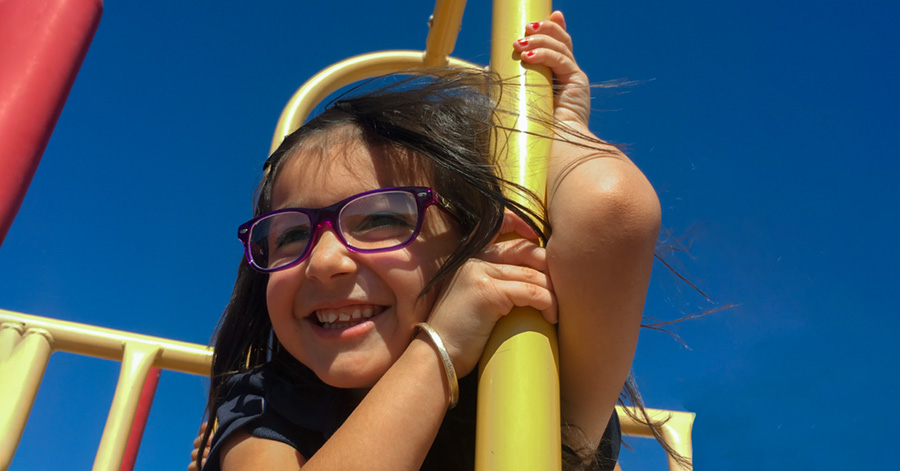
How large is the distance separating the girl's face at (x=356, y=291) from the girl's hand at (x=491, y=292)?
0.45 feet

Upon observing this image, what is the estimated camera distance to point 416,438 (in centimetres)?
70

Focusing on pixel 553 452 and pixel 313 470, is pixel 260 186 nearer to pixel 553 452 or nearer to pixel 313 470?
pixel 313 470

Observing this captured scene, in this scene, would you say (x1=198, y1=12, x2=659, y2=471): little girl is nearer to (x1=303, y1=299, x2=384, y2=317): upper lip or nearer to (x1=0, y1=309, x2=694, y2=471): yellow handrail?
(x1=303, y1=299, x2=384, y2=317): upper lip

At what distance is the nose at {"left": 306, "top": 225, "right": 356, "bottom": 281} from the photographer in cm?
87

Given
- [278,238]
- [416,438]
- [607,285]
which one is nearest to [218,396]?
[278,238]

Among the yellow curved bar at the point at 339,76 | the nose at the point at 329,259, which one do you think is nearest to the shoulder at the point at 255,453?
the nose at the point at 329,259

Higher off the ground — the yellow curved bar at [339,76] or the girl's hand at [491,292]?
the yellow curved bar at [339,76]

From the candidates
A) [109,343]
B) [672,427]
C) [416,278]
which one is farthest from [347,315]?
[672,427]

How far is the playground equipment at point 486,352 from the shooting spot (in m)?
0.55

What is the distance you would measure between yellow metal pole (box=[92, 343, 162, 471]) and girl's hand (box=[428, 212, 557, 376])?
106 cm

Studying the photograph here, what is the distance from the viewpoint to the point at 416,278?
87 cm

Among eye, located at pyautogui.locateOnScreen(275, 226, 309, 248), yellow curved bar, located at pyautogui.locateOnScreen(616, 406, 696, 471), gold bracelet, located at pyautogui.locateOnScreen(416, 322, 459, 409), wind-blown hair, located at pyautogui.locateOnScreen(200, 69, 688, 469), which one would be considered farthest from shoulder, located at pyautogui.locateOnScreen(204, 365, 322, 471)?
yellow curved bar, located at pyautogui.locateOnScreen(616, 406, 696, 471)

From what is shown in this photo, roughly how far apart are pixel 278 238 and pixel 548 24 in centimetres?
50

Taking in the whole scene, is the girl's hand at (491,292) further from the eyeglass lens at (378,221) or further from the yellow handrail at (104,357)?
the yellow handrail at (104,357)
